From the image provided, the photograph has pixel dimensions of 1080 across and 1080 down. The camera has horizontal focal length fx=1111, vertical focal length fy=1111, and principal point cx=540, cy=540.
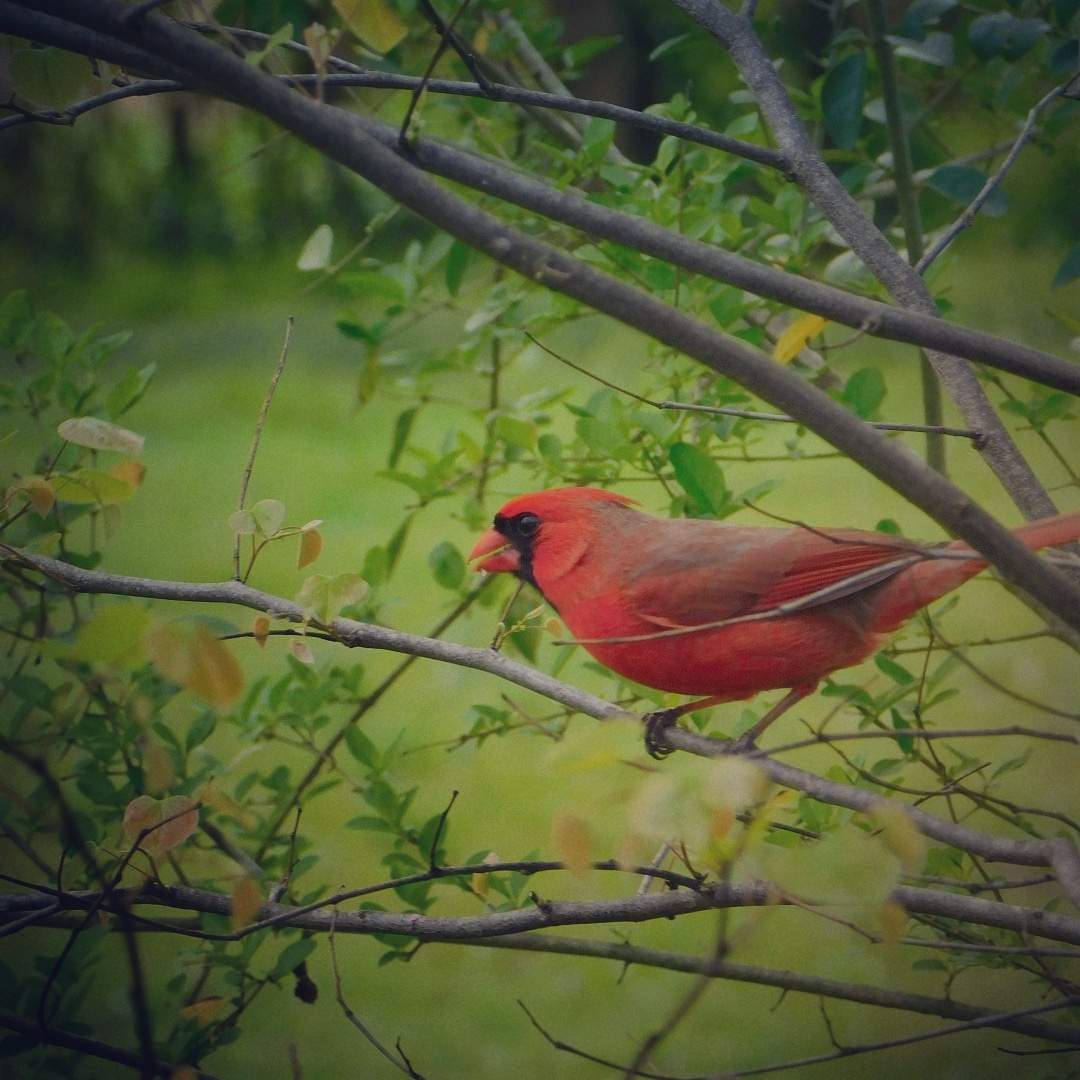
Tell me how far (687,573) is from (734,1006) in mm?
971

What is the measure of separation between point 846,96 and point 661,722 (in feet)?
2.73

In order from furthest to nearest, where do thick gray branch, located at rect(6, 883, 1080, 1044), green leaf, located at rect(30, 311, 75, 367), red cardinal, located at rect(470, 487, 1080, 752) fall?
1. green leaf, located at rect(30, 311, 75, 367)
2. red cardinal, located at rect(470, 487, 1080, 752)
3. thick gray branch, located at rect(6, 883, 1080, 1044)

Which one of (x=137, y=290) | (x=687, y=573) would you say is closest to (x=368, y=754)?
(x=687, y=573)

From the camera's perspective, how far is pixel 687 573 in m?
1.42

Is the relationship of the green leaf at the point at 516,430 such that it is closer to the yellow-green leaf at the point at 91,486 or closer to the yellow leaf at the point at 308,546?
the yellow leaf at the point at 308,546

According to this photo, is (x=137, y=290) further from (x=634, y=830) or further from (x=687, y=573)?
(x=634, y=830)

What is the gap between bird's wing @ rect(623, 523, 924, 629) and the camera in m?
1.41

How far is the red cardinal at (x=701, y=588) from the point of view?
1267mm

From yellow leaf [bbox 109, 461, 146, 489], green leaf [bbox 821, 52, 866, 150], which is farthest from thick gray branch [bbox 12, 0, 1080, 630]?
green leaf [bbox 821, 52, 866, 150]

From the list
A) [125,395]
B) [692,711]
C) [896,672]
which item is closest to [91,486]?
[125,395]

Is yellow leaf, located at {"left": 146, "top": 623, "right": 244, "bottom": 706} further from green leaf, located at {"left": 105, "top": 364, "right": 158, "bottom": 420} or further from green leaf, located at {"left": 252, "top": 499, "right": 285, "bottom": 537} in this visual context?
green leaf, located at {"left": 105, "top": 364, "right": 158, "bottom": 420}

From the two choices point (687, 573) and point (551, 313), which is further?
point (551, 313)

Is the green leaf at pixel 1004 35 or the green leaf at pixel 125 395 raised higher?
the green leaf at pixel 1004 35

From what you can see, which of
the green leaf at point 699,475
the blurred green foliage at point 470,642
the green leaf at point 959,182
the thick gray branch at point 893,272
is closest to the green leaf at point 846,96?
the blurred green foliage at point 470,642
